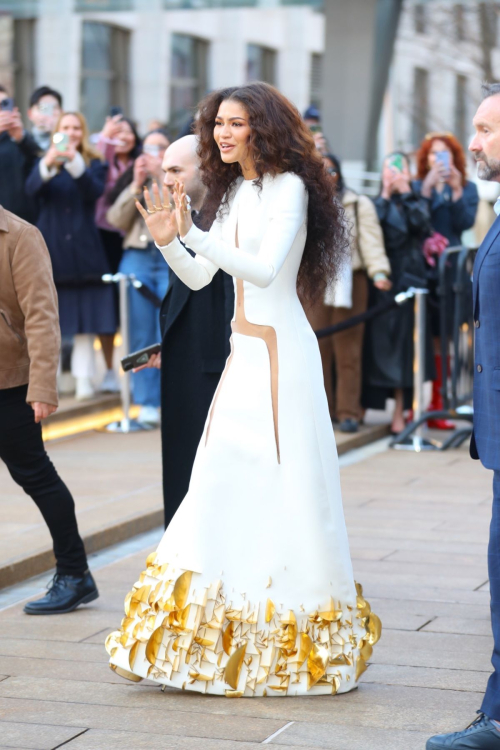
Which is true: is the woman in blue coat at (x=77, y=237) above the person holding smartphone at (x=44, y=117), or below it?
below

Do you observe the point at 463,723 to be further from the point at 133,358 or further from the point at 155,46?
the point at 155,46

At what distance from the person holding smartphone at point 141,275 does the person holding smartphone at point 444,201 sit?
2.24 meters

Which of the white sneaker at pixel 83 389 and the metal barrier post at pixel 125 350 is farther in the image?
the white sneaker at pixel 83 389

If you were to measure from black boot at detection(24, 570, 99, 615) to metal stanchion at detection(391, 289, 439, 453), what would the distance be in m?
4.77

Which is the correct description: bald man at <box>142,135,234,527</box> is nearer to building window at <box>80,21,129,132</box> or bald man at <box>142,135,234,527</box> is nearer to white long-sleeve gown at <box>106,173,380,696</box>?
white long-sleeve gown at <box>106,173,380,696</box>

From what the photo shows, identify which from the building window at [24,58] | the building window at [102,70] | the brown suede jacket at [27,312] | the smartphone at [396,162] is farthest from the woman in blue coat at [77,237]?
the building window at [102,70]

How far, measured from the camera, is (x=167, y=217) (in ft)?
13.8

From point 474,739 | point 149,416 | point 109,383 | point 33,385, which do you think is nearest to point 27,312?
point 33,385

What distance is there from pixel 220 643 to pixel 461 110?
3754cm

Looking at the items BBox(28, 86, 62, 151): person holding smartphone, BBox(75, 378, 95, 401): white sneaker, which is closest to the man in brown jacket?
BBox(75, 378, 95, 401): white sneaker

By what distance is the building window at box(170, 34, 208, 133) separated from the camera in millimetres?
34438

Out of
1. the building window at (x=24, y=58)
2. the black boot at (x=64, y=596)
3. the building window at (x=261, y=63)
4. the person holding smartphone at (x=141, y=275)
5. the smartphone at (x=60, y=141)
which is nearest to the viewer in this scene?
the black boot at (x=64, y=596)

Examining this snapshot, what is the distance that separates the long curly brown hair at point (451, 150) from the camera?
37.1 feet

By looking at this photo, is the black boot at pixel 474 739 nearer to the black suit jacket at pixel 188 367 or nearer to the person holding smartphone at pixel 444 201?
the black suit jacket at pixel 188 367
